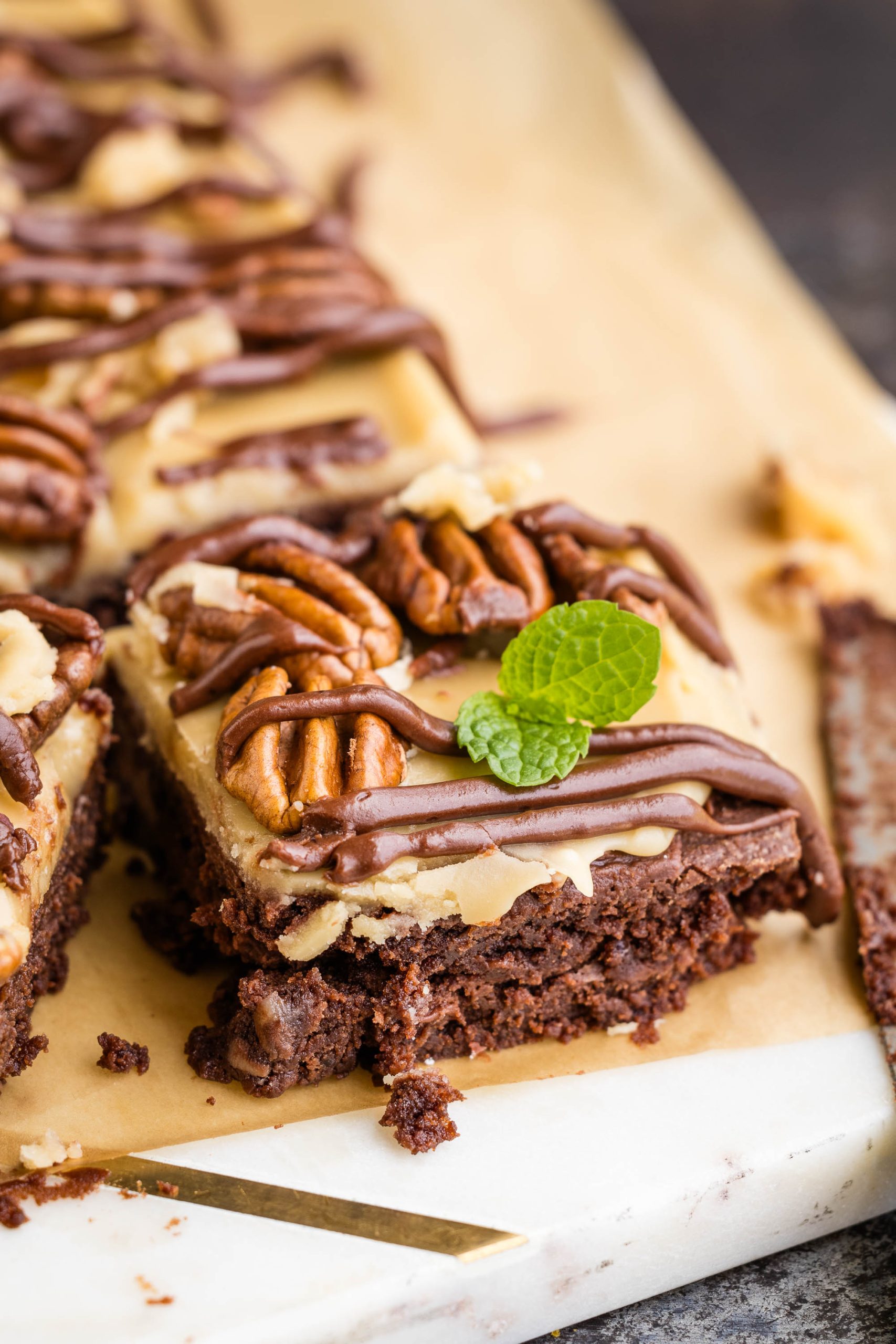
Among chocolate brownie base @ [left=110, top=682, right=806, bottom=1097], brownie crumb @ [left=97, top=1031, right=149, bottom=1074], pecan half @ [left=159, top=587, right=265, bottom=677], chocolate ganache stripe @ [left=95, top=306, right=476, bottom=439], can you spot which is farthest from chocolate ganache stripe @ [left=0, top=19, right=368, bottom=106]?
brownie crumb @ [left=97, top=1031, right=149, bottom=1074]

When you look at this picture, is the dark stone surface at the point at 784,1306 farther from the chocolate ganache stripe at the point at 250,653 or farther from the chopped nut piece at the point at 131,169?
the chopped nut piece at the point at 131,169

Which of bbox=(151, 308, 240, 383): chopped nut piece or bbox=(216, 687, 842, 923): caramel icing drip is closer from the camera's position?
bbox=(216, 687, 842, 923): caramel icing drip

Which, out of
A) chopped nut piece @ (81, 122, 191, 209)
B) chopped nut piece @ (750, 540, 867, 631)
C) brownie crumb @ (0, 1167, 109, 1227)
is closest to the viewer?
brownie crumb @ (0, 1167, 109, 1227)

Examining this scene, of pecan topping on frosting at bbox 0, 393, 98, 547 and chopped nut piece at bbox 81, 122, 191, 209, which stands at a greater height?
chopped nut piece at bbox 81, 122, 191, 209

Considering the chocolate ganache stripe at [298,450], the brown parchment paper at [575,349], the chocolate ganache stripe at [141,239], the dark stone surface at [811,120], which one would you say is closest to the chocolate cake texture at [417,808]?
the brown parchment paper at [575,349]

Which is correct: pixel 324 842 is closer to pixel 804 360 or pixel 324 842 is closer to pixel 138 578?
pixel 138 578

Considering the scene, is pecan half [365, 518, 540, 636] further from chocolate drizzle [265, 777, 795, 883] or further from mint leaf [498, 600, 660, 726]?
chocolate drizzle [265, 777, 795, 883]

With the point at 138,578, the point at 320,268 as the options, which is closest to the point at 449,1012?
the point at 138,578
